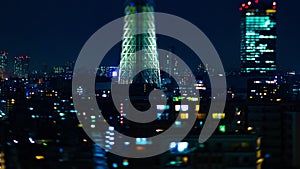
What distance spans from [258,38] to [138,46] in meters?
14.6

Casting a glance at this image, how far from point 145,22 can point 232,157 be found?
13.5m

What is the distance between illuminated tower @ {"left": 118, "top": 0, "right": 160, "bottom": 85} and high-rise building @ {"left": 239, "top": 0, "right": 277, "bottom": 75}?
13.1m

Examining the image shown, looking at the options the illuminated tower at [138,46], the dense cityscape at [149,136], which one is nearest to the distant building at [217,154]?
the dense cityscape at [149,136]

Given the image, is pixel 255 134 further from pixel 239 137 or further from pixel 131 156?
pixel 131 156

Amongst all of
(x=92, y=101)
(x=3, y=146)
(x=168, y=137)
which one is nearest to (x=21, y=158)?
(x=3, y=146)

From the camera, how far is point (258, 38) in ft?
108

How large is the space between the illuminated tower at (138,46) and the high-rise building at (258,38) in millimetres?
13150

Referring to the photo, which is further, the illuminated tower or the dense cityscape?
the illuminated tower

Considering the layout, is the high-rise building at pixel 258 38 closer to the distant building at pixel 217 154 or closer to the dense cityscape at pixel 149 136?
the dense cityscape at pixel 149 136

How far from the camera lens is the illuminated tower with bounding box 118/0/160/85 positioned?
19.4 m

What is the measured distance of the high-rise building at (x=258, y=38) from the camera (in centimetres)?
3212

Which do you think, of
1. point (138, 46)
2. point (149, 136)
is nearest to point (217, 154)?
point (149, 136)

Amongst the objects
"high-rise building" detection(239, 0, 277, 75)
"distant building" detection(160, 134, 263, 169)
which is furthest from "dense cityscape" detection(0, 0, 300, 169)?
"high-rise building" detection(239, 0, 277, 75)

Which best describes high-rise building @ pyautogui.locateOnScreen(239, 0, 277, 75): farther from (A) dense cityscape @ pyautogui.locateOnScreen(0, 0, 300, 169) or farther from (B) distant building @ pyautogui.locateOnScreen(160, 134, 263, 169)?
(B) distant building @ pyautogui.locateOnScreen(160, 134, 263, 169)
